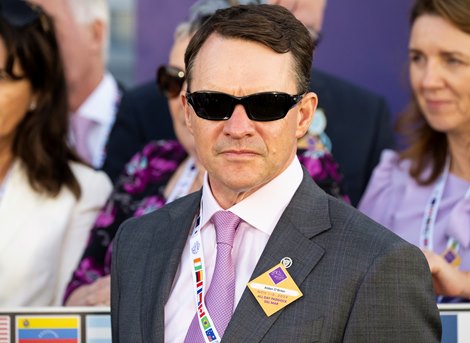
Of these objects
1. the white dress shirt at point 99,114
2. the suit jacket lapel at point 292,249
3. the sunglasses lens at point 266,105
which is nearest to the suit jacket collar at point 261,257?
the suit jacket lapel at point 292,249

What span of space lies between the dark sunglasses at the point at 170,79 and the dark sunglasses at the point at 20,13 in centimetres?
70

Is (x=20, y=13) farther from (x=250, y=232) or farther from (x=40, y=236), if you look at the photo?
(x=250, y=232)

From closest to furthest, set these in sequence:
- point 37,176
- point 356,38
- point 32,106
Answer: point 37,176
point 32,106
point 356,38

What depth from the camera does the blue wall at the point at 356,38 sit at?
16.0ft

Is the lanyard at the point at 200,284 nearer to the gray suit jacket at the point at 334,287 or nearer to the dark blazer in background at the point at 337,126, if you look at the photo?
the gray suit jacket at the point at 334,287

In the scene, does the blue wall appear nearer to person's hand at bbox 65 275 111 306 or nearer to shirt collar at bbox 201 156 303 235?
person's hand at bbox 65 275 111 306

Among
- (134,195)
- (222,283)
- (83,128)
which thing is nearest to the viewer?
(222,283)

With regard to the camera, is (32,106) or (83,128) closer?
(32,106)

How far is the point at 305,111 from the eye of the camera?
2275mm

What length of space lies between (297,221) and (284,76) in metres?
0.36

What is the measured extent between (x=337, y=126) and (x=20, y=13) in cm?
142

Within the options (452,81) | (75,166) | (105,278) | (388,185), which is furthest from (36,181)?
(452,81)

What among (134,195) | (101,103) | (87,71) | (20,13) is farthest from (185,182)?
(87,71)

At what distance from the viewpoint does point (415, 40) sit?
357cm
